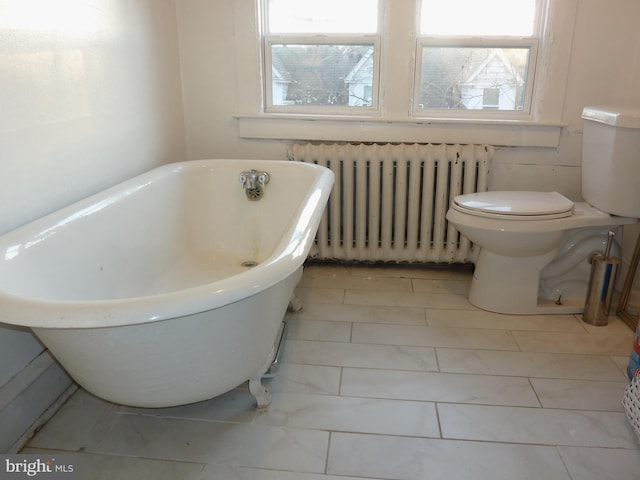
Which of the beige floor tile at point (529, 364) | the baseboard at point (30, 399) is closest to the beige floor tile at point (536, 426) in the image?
the beige floor tile at point (529, 364)

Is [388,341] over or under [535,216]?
under

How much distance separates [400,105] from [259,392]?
1.57 meters

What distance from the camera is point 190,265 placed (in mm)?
2133

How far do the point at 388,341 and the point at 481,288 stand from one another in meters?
0.54

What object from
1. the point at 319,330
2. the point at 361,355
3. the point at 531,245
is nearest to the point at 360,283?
the point at 319,330

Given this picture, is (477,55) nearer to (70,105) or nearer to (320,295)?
(320,295)

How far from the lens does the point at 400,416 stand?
154 cm

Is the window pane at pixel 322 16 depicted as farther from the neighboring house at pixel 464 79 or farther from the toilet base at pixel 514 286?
the toilet base at pixel 514 286

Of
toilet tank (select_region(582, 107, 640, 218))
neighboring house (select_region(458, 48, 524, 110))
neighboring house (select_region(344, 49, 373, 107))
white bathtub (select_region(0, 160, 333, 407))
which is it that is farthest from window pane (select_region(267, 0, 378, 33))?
toilet tank (select_region(582, 107, 640, 218))

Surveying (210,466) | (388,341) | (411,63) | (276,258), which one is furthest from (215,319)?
(411,63)

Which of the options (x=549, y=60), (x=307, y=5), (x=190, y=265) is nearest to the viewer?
(x=190, y=265)

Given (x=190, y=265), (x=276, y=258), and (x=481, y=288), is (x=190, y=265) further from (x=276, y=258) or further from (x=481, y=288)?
(x=481, y=288)

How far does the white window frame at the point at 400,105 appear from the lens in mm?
2379
